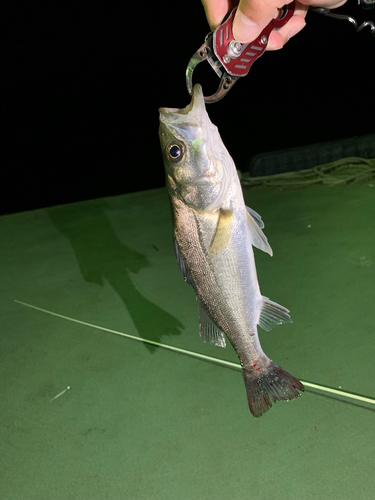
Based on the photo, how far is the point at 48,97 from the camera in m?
7.71

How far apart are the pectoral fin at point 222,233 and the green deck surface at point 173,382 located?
1000mm

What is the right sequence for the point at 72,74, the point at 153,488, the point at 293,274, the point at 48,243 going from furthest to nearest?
1. the point at 72,74
2. the point at 48,243
3. the point at 293,274
4. the point at 153,488

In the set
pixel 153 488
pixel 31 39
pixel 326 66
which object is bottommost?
pixel 153 488

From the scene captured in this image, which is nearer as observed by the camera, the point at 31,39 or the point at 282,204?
the point at 282,204

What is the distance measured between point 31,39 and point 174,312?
584 centimetres

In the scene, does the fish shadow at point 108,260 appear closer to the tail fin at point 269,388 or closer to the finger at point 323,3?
the tail fin at point 269,388

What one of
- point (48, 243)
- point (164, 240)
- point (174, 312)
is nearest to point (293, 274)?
point (174, 312)

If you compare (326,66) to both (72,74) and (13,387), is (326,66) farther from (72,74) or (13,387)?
(13,387)

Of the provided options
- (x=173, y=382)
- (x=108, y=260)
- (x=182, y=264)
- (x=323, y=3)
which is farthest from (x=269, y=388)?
(x=108, y=260)

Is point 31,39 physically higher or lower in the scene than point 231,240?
higher

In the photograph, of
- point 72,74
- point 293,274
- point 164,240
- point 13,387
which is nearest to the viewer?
point 13,387

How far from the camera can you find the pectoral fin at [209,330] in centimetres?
97

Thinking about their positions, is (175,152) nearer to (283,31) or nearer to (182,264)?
(182,264)

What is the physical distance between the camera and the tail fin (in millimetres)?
934
